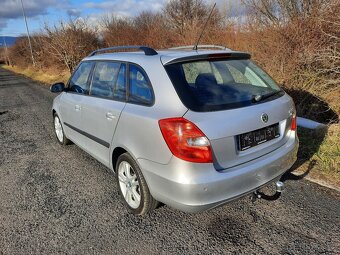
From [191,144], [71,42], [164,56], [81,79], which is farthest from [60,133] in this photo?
[71,42]

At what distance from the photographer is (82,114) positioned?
406 centimetres

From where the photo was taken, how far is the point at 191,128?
243 cm

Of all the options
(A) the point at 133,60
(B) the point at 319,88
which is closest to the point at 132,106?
(A) the point at 133,60

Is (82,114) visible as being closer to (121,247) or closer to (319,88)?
(121,247)

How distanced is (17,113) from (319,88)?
8498 mm

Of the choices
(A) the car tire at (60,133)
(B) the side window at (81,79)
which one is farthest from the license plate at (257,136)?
(A) the car tire at (60,133)

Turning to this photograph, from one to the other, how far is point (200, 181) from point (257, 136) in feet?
2.33

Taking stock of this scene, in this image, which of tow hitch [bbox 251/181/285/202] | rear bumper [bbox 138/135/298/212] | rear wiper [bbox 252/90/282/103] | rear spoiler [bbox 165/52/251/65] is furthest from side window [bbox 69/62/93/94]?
tow hitch [bbox 251/181/285/202]

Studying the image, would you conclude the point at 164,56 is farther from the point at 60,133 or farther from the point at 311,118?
the point at 311,118

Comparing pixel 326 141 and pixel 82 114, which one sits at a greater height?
pixel 82 114

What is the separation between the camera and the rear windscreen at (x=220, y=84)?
261 cm

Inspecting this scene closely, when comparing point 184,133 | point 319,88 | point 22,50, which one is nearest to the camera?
point 184,133

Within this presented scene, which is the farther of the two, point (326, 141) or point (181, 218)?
point (326, 141)

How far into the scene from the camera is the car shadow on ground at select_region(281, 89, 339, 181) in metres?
4.17
